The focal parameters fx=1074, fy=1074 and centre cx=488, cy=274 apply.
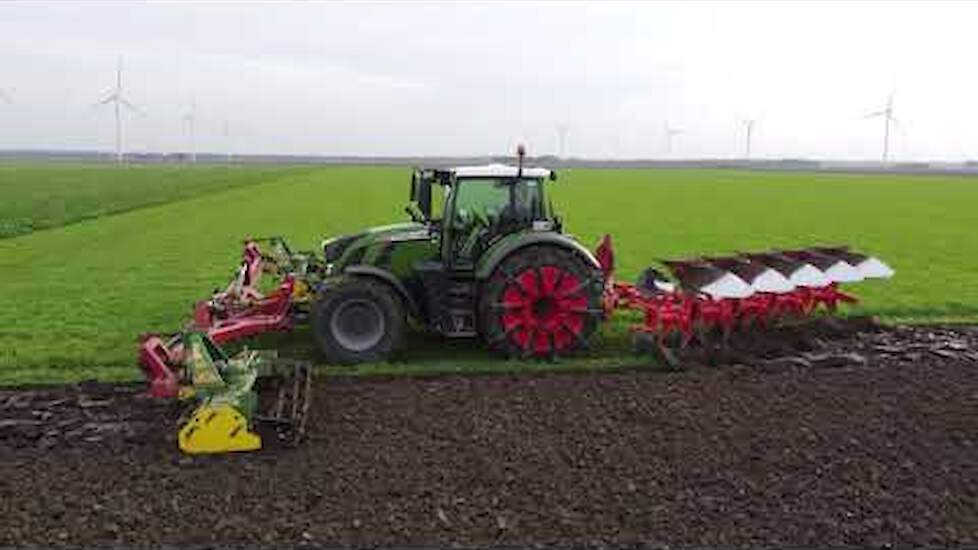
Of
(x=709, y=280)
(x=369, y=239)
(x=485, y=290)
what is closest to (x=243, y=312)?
(x=369, y=239)

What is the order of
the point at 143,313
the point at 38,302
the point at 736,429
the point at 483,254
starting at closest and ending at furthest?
1. the point at 736,429
2. the point at 483,254
3. the point at 143,313
4. the point at 38,302

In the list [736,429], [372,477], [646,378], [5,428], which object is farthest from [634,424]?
[5,428]

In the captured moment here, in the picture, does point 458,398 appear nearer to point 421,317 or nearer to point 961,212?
point 421,317

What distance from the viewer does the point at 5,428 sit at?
30.0 ft

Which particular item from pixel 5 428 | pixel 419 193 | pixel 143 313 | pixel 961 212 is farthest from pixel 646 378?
pixel 961 212

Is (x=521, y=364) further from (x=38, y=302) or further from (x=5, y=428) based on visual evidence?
(x=38, y=302)

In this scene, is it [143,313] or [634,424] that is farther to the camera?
[143,313]

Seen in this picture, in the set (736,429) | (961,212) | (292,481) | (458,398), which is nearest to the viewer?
(292,481)

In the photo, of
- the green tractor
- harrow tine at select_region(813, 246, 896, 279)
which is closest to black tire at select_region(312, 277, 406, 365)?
the green tractor

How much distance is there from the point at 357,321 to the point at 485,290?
140 cm

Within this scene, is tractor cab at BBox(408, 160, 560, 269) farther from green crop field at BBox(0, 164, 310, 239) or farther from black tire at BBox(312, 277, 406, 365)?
green crop field at BBox(0, 164, 310, 239)

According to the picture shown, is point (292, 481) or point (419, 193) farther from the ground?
point (419, 193)

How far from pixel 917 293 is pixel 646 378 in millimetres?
8268

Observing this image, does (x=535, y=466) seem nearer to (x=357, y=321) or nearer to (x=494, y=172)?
(x=357, y=321)
